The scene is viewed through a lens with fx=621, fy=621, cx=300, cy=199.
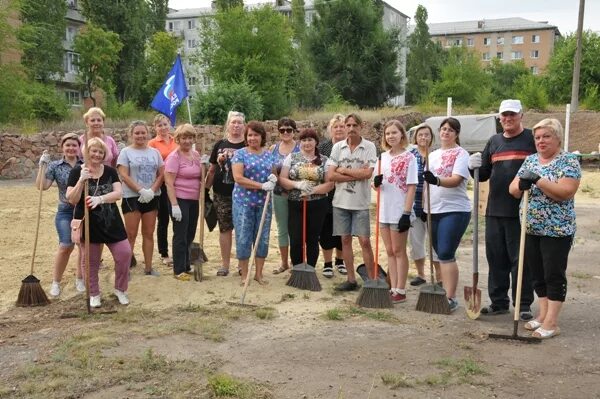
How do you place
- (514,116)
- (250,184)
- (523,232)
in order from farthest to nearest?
(250,184)
(514,116)
(523,232)

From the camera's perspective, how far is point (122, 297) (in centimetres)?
595

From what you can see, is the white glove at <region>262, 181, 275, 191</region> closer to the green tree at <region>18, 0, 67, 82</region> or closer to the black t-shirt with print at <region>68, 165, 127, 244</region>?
the black t-shirt with print at <region>68, 165, 127, 244</region>

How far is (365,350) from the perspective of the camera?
458 centimetres

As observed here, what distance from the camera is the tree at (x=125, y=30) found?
1435 inches

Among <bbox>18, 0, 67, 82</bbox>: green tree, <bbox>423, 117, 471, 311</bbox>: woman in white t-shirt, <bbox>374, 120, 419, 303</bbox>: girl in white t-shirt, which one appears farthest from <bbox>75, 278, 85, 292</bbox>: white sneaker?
<bbox>18, 0, 67, 82</bbox>: green tree

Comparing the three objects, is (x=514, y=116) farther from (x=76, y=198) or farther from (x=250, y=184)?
(x=76, y=198)

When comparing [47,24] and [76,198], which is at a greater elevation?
[47,24]

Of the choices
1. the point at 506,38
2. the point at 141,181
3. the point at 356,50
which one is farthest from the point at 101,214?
the point at 506,38

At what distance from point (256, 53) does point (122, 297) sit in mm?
26832

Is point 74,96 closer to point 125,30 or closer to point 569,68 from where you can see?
point 125,30

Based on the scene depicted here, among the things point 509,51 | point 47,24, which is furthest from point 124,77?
point 509,51

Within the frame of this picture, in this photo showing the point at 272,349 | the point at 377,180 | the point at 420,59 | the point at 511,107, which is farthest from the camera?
the point at 420,59

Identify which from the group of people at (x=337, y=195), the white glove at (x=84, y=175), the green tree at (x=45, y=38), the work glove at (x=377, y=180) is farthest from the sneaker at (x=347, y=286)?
the green tree at (x=45, y=38)

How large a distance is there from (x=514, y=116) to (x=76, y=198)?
12.7 feet
